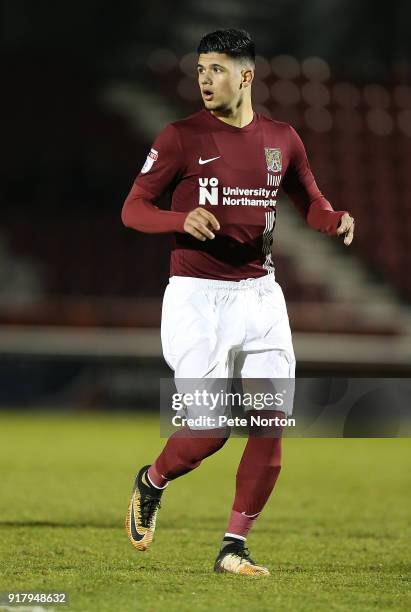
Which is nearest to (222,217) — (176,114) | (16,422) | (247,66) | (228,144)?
(228,144)

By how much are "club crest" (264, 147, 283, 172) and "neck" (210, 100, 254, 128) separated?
153mm

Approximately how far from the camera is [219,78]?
16.0ft

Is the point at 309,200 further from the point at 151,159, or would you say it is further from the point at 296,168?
the point at 151,159

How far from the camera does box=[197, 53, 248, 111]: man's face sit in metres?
4.87

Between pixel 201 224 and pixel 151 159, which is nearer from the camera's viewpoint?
pixel 201 224

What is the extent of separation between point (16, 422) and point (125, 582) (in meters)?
9.57

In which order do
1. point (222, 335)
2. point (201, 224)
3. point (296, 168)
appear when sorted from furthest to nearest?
point (296, 168), point (222, 335), point (201, 224)

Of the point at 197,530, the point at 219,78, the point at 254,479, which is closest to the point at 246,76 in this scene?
the point at 219,78

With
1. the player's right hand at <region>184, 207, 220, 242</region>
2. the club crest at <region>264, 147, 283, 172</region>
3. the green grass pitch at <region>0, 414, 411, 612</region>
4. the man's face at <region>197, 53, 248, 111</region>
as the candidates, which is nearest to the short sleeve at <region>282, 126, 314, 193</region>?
the club crest at <region>264, 147, 283, 172</region>


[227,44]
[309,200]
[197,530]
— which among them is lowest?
[197,530]

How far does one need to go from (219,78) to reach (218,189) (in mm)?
442

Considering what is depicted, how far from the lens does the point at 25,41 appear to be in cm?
1772

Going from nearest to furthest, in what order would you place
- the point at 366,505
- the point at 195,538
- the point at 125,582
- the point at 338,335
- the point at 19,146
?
the point at 125,582, the point at 195,538, the point at 366,505, the point at 338,335, the point at 19,146

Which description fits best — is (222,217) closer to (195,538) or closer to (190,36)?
(195,538)
